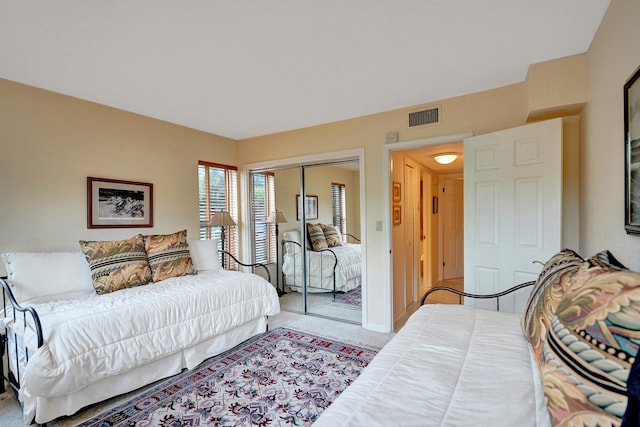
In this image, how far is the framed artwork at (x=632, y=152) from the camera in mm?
1367

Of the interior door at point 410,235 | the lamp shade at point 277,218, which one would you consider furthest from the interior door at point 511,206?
the lamp shade at point 277,218

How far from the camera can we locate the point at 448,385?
1.11 meters

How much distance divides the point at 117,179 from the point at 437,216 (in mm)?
5352

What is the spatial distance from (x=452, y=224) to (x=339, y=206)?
11.0ft

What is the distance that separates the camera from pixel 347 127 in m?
3.77

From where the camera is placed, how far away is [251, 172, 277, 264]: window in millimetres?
4449

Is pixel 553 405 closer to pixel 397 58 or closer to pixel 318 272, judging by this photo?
pixel 397 58

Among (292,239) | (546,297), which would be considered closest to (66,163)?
(292,239)

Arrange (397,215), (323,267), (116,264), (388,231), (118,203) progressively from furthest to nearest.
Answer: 1. (323,267)
2. (397,215)
3. (388,231)
4. (118,203)
5. (116,264)

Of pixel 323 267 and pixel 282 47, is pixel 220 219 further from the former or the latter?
pixel 282 47

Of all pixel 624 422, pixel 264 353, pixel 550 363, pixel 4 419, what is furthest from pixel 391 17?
pixel 4 419

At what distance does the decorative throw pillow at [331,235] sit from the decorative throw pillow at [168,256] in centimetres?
168

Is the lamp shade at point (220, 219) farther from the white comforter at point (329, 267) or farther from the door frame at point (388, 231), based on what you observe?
the door frame at point (388, 231)

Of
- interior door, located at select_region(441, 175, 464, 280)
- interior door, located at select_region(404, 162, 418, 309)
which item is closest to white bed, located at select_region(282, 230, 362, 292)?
interior door, located at select_region(404, 162, 418, 309)
